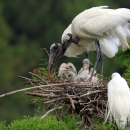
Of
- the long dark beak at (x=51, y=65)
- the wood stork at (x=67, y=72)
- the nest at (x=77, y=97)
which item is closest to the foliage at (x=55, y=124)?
the nest at (x=77, y=97)

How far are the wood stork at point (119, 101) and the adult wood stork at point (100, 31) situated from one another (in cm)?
230

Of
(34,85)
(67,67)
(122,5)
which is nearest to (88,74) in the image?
(67,67)

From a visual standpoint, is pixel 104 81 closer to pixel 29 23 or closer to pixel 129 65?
pixel 129 65

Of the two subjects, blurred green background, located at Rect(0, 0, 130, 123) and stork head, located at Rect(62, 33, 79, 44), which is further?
blurred green background, located at Rect(0, 0, 130, 123)

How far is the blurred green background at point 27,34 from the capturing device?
33312 millimetres

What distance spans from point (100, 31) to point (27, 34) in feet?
91.0

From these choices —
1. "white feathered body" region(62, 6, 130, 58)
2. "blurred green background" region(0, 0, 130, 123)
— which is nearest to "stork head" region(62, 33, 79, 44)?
"white feathered body" region(62, 6, 130, 58)

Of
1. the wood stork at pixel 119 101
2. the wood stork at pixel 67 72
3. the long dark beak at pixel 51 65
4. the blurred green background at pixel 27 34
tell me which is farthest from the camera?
the blurred green background at pixel 27 34

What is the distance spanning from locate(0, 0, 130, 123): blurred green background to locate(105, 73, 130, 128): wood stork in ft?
68.7

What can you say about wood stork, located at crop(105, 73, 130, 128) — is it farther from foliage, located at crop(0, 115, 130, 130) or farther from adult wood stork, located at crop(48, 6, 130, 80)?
adult wood stork, located at crop(48, 6, 130, 80)

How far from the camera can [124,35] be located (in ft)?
41.2

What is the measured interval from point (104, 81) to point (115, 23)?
1658 mm

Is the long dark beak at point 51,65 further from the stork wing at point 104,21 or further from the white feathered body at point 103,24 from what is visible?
the stork wing at point 104,21

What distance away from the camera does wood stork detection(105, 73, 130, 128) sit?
10.1 m
